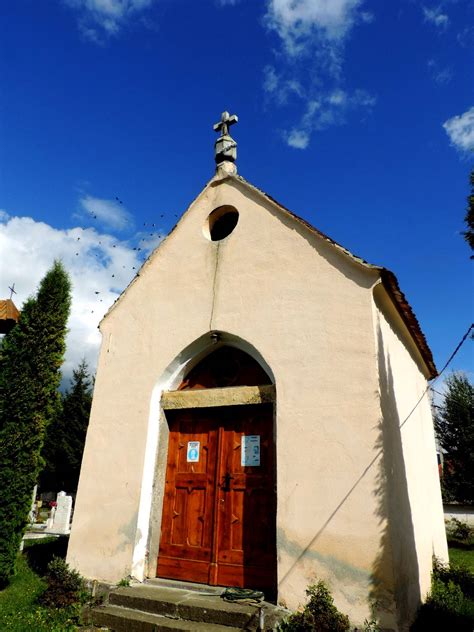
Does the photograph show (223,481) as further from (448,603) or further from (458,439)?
(458,439)

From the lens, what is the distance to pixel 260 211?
288 inches

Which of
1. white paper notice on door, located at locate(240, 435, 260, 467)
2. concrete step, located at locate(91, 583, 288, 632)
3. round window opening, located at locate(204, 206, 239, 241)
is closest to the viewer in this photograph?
concrete step, located at locate(91, 583, 288, 632)

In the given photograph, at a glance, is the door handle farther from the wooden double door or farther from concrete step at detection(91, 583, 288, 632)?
concrete step at detection(91, 583, 288, 632)

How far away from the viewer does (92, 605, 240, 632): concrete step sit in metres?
4.80

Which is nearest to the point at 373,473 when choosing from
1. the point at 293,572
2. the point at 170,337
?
the point at 293,572

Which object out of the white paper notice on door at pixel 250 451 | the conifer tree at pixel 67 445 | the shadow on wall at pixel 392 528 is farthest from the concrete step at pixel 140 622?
the conifer tree at pixel 67 445

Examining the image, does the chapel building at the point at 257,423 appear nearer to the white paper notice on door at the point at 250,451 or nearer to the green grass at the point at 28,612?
the white paper notice on door at the point at 250,451

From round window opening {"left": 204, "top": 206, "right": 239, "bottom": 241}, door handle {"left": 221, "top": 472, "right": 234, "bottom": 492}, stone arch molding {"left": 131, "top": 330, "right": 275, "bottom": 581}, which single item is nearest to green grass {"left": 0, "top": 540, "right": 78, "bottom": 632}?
stone arch molding {"left": 131, "top": 330, "right": 275, "bottom": 581}

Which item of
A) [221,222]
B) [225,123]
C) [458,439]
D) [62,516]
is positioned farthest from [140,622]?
[458,439]

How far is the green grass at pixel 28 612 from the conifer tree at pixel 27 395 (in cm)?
37

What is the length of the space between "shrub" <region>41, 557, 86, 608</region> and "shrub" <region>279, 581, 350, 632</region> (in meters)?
3.07

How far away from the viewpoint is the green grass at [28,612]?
525cm

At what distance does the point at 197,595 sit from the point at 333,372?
339 centimetres

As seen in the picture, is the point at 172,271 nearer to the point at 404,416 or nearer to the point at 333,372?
the point at 333,372
